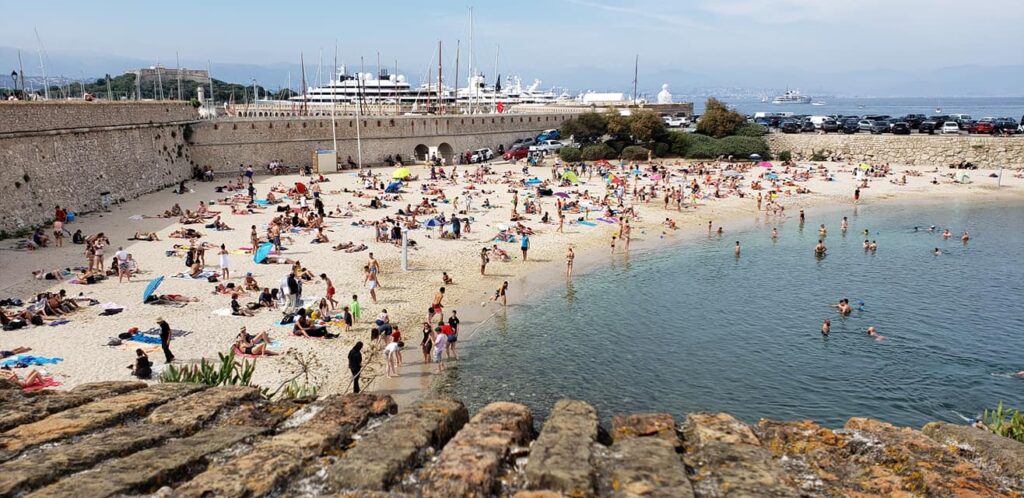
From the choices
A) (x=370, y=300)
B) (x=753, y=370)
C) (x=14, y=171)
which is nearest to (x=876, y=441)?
(x=753, y=370)

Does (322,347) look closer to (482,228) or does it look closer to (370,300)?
(370,300)

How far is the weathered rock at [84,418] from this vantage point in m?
4.16

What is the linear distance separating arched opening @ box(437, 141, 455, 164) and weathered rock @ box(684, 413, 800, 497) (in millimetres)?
47626

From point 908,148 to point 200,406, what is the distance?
189 feet

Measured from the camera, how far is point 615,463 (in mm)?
3797

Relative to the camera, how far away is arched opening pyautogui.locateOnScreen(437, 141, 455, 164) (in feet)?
168

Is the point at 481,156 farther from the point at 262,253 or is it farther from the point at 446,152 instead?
the point at 262,253

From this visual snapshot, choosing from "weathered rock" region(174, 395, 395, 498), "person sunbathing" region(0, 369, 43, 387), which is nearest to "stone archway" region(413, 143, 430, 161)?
"person sunbathing" region(0, 369, 43, 387)

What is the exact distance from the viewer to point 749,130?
5619 cm

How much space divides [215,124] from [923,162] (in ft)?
163

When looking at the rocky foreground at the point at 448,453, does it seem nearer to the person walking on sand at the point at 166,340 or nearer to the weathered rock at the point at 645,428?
the weathered rock at the point at 645,428

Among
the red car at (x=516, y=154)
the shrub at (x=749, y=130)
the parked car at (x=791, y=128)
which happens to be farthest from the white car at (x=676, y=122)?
the red car at (x=516, y=154)

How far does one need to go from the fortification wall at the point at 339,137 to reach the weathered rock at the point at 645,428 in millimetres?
41989

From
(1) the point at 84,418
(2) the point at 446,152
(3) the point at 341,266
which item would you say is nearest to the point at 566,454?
(1) the point at 84,418
